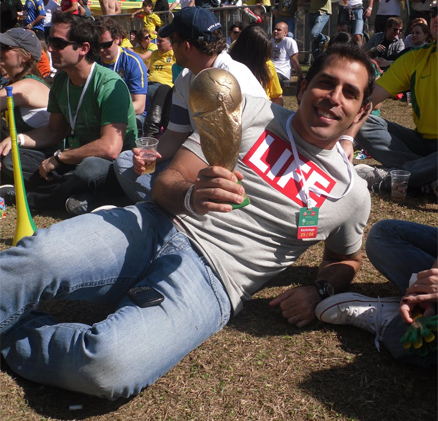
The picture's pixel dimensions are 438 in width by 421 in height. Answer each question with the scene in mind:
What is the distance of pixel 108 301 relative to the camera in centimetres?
259

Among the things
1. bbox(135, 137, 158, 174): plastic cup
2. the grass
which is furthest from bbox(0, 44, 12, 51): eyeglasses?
the grass

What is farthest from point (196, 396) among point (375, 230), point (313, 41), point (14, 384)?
point (313, 41)

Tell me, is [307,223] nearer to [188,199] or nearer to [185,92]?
[188,199]

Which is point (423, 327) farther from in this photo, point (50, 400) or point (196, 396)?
point (50, 400)

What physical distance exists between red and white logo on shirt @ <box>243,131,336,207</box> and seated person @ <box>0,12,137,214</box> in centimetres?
222

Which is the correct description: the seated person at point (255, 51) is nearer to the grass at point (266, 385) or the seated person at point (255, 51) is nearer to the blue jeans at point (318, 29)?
the grass at point (266, 385)

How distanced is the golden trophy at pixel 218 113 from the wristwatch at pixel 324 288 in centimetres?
97

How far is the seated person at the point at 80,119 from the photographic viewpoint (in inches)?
181

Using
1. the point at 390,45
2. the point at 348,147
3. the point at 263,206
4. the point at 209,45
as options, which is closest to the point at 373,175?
the point at 348,147

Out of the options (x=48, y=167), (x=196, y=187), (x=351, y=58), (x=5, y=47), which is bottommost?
(x=48, y=167)

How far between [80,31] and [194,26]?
3.75 ft

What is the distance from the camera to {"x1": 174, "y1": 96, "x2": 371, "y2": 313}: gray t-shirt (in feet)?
8.69

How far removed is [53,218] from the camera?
465 centimetres

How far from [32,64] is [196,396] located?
391 cm
